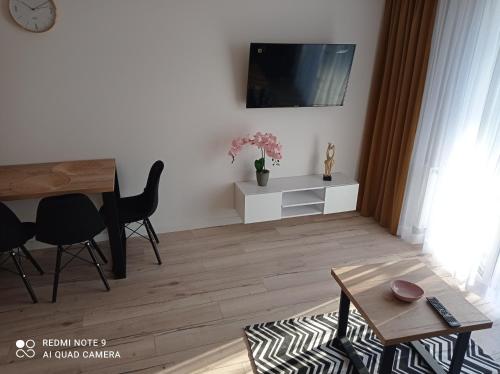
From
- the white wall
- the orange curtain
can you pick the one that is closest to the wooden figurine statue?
the white wall

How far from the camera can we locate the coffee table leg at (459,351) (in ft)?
6.18

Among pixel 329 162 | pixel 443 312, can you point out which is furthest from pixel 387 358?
pixel 329 162

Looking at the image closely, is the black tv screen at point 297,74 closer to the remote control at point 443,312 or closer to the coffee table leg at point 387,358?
the remote control at point 443,312

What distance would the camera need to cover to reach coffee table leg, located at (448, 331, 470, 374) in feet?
6.18

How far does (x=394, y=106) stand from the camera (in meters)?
3.39

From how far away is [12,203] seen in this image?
A: 3082mm

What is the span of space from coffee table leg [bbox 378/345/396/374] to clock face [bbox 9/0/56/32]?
308 centimetres

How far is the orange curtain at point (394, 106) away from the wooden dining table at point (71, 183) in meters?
2.50

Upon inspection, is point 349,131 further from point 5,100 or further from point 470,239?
point 5,100

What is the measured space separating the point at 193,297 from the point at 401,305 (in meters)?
1.45

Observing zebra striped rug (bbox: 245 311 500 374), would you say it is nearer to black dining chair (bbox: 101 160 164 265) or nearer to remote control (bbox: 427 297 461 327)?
remote control (bbox: 427 297 461 327)

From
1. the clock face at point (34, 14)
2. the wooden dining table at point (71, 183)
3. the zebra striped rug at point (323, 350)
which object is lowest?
the zebra striped rug at point (323, 350)

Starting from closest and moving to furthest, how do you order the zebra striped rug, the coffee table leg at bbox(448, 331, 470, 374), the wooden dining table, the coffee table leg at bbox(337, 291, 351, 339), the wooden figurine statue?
1. the coffee table leg at bbox(448, 331, 470, 374)
2. the zebra striped rug
3. the coffee table leg at bbox(337, 291, 351, 339)
4. the wooden dining table
5. the wooden figurine statue

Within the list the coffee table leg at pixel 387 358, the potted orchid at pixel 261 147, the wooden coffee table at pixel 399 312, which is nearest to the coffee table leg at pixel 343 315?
the wooden coffee table at pixel 399 312
